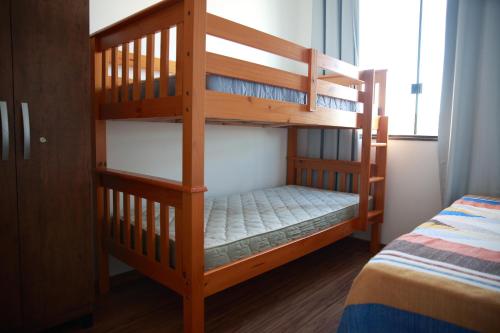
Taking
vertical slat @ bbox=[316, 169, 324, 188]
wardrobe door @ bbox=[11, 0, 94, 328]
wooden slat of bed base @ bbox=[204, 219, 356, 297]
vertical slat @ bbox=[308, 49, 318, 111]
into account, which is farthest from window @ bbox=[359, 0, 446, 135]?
wardrobe door @ bbox=[11, 0, 94, 328]

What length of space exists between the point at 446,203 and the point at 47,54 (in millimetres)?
2670

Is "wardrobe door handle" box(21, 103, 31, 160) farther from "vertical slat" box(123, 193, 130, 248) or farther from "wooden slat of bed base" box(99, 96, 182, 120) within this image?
"vertical slat" box(123, 193, 130, 248)

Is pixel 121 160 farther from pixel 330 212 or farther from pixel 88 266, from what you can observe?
pixel 330 212

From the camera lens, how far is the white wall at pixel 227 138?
2145 mm

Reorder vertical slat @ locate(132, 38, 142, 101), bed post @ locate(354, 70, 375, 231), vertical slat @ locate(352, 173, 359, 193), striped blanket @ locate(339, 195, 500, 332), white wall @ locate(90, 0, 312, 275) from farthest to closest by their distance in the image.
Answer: vertical slat @ locate(352, 173, 359, 193)
bed post @ locate(354, 70, 375, 231)
white wall @ locate(90, 0, 312, 275)
vertical slat @ locate(132, 38, 142, 101)
striped blanket @ locate(339, 195, 500, 332)

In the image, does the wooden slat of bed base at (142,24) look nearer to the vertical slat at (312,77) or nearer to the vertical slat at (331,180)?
the vertical slat at (312,77)

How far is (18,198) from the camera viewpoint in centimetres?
140

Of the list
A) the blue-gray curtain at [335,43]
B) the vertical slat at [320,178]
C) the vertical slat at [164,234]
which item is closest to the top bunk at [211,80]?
the vertical slat at [164,234]

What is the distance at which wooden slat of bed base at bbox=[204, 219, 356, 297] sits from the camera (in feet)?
4.87

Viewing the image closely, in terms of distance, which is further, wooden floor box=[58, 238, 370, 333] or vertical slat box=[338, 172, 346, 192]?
vertical slat box=[338, 172, 346, 192]

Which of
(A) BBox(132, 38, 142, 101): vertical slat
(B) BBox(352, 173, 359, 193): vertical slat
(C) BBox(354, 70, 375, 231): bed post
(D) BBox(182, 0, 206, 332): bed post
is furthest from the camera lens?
(B) BBox(352, 173, 359, 193): vertical slat

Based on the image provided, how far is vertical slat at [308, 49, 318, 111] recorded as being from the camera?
1.97 m

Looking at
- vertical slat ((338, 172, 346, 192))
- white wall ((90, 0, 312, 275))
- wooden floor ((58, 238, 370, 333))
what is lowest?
wooden floor ((58, 238, 370, 333))

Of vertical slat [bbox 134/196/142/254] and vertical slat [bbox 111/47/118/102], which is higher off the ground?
vertical slat [bbox 111/47/118/102]
